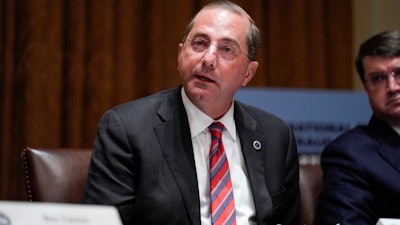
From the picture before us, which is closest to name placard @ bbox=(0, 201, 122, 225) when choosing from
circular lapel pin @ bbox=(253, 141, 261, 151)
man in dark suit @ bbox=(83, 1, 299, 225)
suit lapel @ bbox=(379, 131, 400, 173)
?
man in dark suit @ bbox=(83, 1, 299, 225)

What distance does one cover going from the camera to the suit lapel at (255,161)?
2107mm

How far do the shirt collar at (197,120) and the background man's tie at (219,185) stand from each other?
34mm

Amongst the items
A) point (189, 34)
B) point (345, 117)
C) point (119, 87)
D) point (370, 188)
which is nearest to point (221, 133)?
point (189, 34)

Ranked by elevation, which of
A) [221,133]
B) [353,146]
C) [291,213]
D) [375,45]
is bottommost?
[291,213]

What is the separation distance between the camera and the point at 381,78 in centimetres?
267

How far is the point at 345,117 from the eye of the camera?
11.6 feet

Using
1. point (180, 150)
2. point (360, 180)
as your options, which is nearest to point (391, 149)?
point (360, 180)

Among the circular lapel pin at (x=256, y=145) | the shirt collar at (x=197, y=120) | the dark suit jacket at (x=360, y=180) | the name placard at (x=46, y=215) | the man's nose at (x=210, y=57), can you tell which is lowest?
the dark suit jacket at (x=360, y=180)

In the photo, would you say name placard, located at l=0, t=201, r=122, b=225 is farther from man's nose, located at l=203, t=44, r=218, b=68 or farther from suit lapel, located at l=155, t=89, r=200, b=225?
man's nose, located at l=203, t=44, r=218, b=68

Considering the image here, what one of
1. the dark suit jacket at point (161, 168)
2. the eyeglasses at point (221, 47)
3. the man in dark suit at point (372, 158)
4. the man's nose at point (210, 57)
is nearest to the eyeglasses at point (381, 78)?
the man in dark suit at point (372, 158)

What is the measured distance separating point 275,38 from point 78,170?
282 centimetres

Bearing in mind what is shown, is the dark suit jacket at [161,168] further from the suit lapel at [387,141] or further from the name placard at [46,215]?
A: the name placard at [46,215]

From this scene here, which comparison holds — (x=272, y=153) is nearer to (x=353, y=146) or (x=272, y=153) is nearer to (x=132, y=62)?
(x=353, y=146)

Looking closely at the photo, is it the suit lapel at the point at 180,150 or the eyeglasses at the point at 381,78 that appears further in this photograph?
the eyeglasses at the point at 381,78
